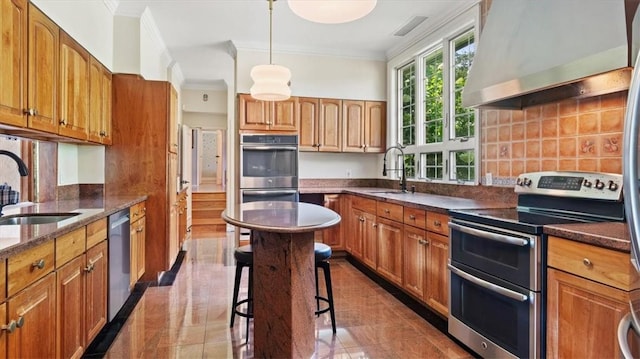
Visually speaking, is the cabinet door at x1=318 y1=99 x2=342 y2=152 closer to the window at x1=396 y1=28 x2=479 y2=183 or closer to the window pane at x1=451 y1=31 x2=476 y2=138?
the window at x1=396 y1=28 x2=479 y2=183

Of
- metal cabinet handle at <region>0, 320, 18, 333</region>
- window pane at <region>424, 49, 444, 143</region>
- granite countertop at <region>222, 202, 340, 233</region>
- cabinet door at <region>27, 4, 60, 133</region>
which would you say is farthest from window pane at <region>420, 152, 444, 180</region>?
metal cabinet handle at <region>0, 320, 18, 333</region>

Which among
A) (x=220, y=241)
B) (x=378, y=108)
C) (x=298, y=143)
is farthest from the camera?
(x=220, y=241)

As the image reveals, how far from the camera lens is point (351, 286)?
12.2 ft

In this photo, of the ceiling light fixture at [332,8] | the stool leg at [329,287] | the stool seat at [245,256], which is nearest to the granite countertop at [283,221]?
the stool seat at [245,256]

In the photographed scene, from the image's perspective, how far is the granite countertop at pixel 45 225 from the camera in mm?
1467

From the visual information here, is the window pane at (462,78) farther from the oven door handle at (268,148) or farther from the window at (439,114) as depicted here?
the oven door handle at (268,148)

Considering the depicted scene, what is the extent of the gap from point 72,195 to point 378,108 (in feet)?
12.5

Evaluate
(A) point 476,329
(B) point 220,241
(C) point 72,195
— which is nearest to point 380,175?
(B) point 220,241

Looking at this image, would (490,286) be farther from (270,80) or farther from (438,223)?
(270,80)

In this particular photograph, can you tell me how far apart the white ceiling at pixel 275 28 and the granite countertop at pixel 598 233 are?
8.28 ft

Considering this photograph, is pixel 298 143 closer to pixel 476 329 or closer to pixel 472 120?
pixel 472 120

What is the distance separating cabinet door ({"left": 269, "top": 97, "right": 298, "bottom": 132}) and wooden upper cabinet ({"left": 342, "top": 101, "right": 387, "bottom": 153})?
69 centimetres

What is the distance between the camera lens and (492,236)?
2080mm

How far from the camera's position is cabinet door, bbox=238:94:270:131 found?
4.75 meters
